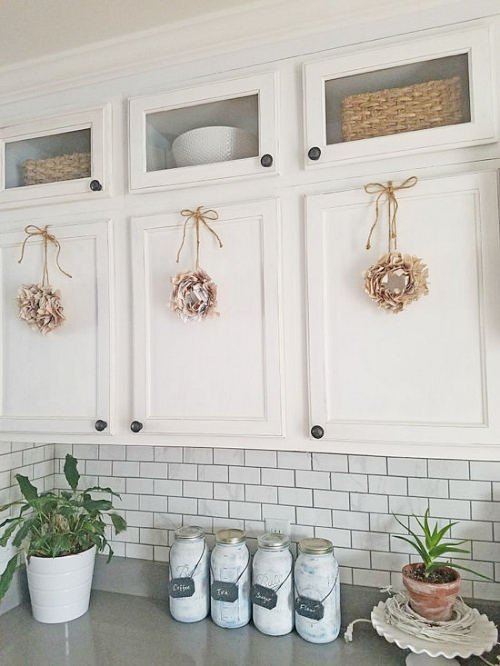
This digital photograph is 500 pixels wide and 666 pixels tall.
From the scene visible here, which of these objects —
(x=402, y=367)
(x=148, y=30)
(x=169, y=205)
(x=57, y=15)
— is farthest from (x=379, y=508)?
(x=57, y=15)

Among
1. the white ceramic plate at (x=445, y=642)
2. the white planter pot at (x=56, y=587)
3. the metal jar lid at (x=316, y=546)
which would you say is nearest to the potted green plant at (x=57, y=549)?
the white planter pot at (x=56, y=587)

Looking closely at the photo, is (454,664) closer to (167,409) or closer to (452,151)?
(167,409)

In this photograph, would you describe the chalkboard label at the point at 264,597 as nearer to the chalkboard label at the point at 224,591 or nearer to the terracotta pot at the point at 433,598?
the chalkboard label at the point at 224,591

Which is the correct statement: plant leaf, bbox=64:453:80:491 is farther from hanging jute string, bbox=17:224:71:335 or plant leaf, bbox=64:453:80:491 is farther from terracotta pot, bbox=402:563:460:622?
terracotta pot, bbox=402:563:460:622

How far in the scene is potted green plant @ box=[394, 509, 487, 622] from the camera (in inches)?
50.2

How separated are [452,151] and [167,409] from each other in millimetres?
947

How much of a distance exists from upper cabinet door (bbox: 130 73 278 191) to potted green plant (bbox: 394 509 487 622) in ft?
3.41

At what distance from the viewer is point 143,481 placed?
179 cm

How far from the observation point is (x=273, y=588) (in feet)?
4.83

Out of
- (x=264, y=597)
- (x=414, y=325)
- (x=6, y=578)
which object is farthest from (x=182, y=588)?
(x=414, y=325)

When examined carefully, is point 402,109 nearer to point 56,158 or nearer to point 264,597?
point 56,158

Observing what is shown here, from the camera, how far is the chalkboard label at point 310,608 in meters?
1.42

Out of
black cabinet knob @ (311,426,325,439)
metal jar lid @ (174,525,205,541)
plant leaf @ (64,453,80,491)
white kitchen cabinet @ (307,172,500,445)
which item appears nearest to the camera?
white kitchen cabinet @ (307,172,500,445)

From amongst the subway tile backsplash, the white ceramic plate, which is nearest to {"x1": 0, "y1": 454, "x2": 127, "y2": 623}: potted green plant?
the subway tile backsplash
